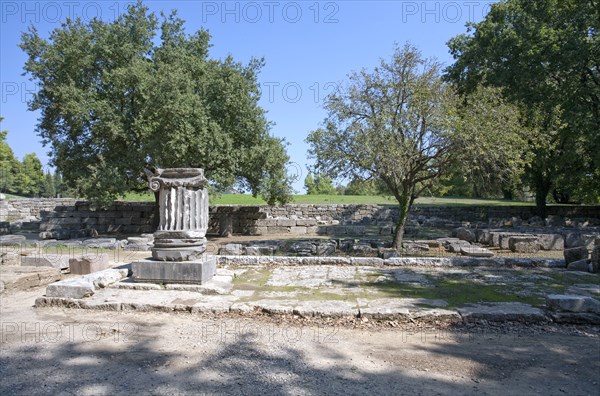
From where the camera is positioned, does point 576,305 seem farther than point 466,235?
No

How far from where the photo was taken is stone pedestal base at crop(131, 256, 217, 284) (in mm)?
6609

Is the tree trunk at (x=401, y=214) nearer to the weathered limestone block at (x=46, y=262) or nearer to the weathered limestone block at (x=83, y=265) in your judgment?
the weathered limestone block at (x=83, y=265)

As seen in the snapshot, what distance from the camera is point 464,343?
4430 mm

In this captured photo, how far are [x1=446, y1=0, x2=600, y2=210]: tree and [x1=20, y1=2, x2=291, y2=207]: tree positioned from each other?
1158 cm

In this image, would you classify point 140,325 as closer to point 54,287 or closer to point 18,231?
point 54,287

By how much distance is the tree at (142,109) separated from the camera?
15.6 metres

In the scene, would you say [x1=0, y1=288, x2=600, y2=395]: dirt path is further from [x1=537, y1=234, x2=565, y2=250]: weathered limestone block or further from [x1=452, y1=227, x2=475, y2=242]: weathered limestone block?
[x1=452, y1=227, x2=475, y2=242]: weathered limestone block

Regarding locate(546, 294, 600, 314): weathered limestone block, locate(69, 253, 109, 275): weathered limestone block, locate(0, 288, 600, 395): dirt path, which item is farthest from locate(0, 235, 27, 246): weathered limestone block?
locate(546, 294, 600, 314): weathered limestone block

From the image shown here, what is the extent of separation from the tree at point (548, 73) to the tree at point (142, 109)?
11576 mm

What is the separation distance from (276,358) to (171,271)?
3.35m

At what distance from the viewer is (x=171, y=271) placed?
666cm

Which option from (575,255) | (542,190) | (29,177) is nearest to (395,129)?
(575,255)

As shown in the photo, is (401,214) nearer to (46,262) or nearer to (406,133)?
(406,133)

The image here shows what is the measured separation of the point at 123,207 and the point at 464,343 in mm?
20952
